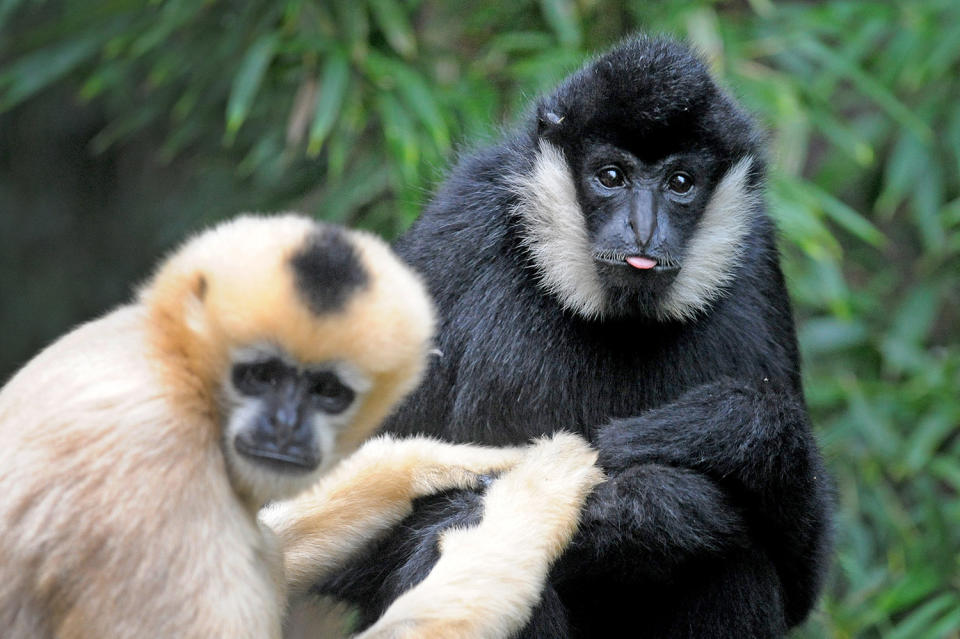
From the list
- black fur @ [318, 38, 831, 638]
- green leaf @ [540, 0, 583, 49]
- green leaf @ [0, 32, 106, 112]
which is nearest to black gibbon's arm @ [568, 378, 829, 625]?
black fur @ [318, 38, 831, 638]

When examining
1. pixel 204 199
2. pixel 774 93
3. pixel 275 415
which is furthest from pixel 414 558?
pixel 204 199

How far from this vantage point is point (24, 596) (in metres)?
2.53

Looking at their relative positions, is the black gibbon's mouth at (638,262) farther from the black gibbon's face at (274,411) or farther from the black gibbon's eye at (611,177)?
the black gibbon's face at (274,411)

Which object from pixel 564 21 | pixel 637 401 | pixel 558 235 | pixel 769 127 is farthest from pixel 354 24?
pixel 637 401

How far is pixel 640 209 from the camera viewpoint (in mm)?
3574

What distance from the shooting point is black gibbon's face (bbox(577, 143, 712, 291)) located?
3.57 m

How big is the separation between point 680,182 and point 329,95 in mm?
2055

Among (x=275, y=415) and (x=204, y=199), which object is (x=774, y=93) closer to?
(x=204, y=199)

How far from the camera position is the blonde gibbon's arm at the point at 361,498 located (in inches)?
131

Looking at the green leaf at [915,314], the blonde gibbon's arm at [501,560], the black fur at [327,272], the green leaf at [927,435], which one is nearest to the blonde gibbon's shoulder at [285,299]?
the black fur at [327,272]

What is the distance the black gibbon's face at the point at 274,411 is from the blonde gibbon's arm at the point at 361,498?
684mm

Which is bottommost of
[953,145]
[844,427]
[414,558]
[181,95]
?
[844,427]

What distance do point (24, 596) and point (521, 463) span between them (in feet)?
4.34

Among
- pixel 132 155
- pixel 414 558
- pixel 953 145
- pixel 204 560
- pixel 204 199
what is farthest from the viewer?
pixel 132 155
